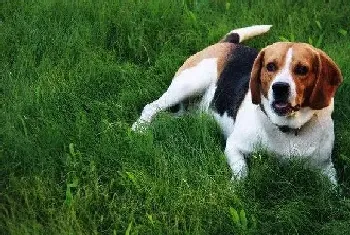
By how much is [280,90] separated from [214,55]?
4.45ft

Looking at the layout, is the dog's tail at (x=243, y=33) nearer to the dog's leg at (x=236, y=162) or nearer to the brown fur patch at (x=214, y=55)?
the brown fur patch at (x=214, y=55)

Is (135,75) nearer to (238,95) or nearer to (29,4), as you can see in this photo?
(238,95)

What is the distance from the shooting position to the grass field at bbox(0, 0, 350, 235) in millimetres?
4246

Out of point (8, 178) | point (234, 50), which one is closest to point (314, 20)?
point (234, 50)

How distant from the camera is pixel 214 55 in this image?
584 cm

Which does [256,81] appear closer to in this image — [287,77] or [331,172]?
[287,77]

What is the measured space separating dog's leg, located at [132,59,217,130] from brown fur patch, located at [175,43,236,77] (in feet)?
0.13

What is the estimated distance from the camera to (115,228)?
165 inches

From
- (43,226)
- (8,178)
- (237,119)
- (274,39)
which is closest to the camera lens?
(43,226)

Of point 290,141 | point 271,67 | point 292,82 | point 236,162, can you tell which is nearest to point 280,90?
point 292,82

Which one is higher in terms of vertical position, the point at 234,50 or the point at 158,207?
the point at 234,50

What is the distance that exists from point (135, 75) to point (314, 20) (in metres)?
1.82

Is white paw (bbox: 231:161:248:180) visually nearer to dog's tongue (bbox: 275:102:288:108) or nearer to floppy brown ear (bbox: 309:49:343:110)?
dog's tongue (bbox: 275:102:288:108)

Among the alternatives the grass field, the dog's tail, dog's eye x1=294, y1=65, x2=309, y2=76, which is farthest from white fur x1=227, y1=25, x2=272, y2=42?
dog's eye x1=294, y1=65, x2=309, y2=76
